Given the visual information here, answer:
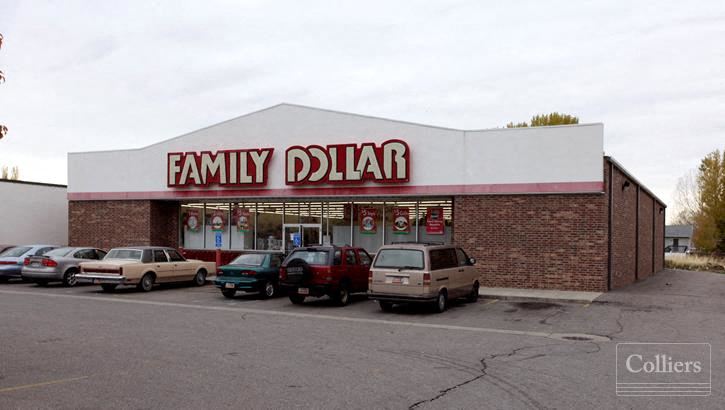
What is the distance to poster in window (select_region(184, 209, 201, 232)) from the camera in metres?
29.6

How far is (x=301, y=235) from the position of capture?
27109mm

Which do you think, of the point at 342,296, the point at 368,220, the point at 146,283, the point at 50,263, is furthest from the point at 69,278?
the point at 368,220

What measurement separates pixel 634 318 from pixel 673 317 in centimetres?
102

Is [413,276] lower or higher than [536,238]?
lower

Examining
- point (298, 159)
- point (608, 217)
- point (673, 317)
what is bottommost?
point (673, 317)

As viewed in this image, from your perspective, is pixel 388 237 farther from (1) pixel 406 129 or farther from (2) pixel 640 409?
(2) pixel 640 409

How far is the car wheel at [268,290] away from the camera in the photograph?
19.0 m

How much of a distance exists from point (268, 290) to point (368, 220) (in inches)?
294

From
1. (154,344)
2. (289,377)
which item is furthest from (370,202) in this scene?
(289,377)

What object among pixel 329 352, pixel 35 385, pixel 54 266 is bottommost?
pixel 329 352

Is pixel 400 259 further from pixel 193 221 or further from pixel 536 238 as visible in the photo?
pixel 193 221

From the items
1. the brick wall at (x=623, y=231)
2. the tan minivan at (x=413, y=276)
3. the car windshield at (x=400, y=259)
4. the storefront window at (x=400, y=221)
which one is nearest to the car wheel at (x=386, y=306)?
the tan minivan at (x=413, y=276)

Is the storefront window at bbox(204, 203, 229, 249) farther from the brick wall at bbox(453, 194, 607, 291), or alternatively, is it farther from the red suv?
the red suv

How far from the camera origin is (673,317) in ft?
49.2
